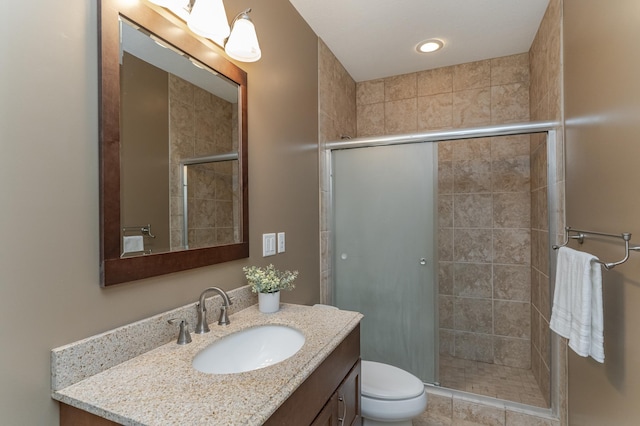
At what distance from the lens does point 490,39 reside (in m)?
2.29

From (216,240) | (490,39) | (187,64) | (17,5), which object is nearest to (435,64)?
(490,39)

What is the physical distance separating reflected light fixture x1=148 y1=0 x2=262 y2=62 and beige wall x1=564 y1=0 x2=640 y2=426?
135 cm

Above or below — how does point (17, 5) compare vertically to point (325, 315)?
above

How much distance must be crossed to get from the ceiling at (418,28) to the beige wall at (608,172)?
50cm

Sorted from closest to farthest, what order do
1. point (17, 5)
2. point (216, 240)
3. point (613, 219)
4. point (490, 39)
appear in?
1. point (17, 5)
2. point (613, 219)
3. point (216, 240)
4. point (490, 39)

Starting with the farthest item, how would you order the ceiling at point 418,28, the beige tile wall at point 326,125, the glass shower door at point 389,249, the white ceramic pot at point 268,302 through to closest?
the beige tile wall at point 326,125
the glass shower door at point 389,249
the ceiling at point 418,28
the white ceramic pot at point 268,302

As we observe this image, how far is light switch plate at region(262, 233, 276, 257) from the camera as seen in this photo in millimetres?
1623

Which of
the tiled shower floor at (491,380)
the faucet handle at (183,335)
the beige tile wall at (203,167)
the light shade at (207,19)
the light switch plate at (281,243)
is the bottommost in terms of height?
the tiled shower floor at (491,380)

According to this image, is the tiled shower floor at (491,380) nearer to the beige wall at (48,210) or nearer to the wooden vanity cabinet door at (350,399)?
the wooden vanity cabinet door at (350,399)

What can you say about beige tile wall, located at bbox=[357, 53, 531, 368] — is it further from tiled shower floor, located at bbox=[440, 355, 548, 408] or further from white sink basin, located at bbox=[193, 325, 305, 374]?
white sink basin, located at bbox=[193, 325, 305, 374]

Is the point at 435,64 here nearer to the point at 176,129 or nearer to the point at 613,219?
the point at 613,219

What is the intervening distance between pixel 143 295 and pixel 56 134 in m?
0.52

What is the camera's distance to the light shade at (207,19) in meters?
1.12

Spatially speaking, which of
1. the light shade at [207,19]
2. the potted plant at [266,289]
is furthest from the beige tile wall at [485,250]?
the light shade at [207,19]
